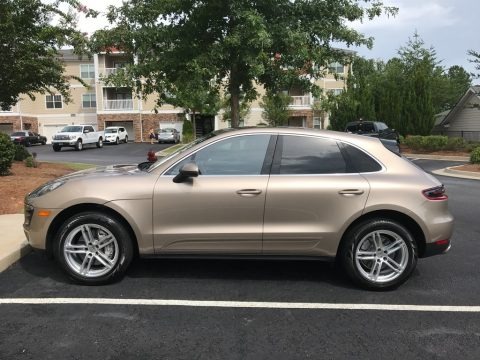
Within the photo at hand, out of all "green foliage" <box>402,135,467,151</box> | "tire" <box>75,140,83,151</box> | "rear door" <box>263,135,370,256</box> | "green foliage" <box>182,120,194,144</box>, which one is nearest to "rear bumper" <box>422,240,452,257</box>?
"rear door" <box>263,135,370,256</box>

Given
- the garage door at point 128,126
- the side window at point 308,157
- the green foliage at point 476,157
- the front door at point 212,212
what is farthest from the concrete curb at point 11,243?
the garage door at point 128,126

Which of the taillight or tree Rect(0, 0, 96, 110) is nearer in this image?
the taillight

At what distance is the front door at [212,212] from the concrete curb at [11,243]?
197 centimetres

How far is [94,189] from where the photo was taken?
15.9ft

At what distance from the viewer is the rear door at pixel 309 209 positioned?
4.82 meters

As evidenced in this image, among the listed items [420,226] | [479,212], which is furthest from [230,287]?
[479,212]

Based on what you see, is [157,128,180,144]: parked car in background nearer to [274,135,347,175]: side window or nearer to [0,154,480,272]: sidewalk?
[0,154,480,272]: sidewalk

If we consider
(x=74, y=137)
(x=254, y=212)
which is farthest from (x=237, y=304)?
(x=74, y=137)

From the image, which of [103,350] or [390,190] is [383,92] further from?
[103,350]

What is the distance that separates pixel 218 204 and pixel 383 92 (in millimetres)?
30626

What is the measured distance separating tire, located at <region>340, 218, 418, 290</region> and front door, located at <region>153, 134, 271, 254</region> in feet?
3.01

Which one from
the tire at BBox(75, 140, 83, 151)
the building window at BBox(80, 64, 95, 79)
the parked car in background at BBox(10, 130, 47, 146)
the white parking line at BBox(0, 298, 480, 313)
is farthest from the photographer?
the building window at BBox(80, 64, 95, 79)

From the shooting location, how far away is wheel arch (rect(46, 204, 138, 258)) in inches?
194

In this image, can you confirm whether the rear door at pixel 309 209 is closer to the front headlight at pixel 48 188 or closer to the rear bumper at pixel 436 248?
the rear bumper at pixel 436 248
